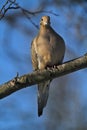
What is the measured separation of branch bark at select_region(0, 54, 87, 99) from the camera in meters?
3.91

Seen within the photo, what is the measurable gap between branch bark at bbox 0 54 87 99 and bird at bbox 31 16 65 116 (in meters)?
0.59

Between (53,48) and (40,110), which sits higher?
(53,48)

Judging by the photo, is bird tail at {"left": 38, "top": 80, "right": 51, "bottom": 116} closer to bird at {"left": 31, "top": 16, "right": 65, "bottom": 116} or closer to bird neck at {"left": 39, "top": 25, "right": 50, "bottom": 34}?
bird at {"left": 31, "top": 16, "right": 65, "bottom": 116}

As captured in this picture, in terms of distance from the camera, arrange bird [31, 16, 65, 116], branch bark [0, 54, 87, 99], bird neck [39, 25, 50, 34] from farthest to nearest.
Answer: bird neck [39, 25, 50, 34] < bird [31, 16, 65, 116] < branch bark [0, 54, 87, 99]

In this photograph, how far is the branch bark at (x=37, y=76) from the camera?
12.8 feet

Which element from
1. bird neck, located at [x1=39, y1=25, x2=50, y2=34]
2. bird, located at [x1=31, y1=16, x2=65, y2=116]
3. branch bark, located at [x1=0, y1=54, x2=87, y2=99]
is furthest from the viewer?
bird neck, located at [x1=39, y1=25, x2=50, y2=34]

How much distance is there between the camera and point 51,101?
8.39m

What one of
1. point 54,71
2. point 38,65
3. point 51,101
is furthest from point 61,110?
point 54,71

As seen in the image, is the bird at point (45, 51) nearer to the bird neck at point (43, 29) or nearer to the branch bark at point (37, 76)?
the bird neck at point (43, 29)

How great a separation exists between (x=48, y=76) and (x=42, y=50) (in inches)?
27.2

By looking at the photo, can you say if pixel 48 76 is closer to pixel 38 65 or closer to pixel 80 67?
pixel 80 67

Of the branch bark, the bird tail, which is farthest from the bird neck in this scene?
the branch bark

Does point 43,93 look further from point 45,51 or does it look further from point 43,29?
point 43,29

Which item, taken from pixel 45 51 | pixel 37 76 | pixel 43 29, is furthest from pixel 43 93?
pixel 37 76
